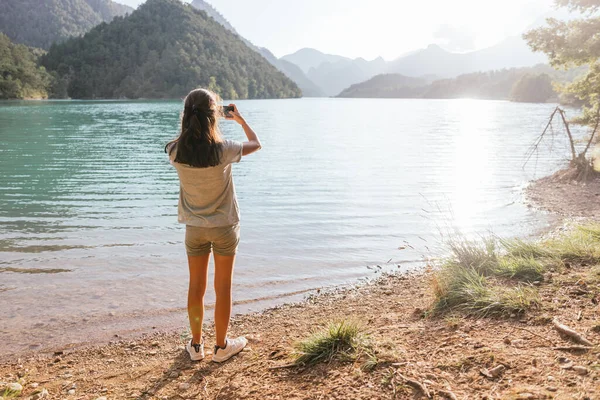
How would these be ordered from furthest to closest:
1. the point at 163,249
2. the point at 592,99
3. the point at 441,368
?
1. the point at 592,99
2. the point at 163,249
3. the point at 441,368

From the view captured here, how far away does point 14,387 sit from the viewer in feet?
12.2

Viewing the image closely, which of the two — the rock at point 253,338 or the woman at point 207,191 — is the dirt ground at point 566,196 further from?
the woman at point 207,191

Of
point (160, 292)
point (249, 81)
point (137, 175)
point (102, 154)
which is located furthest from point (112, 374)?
point (249, 81)

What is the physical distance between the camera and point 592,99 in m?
15.3

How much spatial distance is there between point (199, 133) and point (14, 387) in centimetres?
273

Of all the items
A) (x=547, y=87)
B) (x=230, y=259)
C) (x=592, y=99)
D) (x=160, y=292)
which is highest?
(x=547, y=87)

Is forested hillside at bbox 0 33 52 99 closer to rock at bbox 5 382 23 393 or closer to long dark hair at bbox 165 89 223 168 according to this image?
rock at bbox 5 382 23 393

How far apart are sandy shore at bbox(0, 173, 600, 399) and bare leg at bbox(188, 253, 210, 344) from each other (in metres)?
0.37

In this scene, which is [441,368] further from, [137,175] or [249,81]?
[249,81]

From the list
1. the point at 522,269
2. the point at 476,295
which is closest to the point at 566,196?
the point at 522,269

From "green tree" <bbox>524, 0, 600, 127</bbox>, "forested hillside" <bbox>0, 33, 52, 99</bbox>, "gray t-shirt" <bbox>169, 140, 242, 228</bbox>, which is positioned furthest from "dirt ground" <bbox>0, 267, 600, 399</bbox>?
"forested hillside" <bbox>0, 33, 52, 99</bbox>

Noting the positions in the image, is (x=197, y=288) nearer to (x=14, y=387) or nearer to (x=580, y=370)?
(x=14, y=387)

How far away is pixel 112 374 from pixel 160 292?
7.70 feet

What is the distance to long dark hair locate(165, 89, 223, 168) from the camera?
3.30 metres
